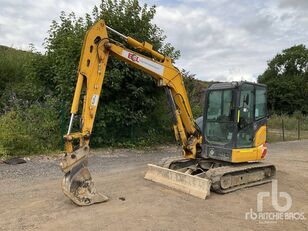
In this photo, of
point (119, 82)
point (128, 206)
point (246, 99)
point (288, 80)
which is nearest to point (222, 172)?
point (246, 99)

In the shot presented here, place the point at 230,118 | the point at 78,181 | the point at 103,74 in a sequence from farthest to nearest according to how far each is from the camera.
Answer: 1. the point at 230,118
2. the point at 103,74
3. the point at 78,181

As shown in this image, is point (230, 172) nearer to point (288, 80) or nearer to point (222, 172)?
point (222, 172)

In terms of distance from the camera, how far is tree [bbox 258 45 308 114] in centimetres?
4350

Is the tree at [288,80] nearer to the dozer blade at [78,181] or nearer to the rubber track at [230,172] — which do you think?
the rubber track at [230,172]

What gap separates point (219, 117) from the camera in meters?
7.70

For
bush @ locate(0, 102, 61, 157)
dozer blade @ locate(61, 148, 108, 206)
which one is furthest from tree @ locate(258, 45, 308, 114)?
dozer blade @ locate(61, 148, 108, 206)

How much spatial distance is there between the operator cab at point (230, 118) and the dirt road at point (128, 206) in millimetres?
1044

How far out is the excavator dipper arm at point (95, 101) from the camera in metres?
5.71

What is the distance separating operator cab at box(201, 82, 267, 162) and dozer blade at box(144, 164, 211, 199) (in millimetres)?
985

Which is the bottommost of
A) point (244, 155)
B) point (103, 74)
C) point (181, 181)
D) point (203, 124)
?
point (181, 181)

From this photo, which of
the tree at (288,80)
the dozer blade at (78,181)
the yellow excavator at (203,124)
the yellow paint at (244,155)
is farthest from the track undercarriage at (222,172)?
the tree at (288,80)

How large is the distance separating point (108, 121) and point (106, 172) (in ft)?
12.3

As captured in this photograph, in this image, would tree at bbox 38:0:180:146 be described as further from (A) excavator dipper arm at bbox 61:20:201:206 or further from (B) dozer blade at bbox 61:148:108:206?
(B) dozer blade at bbox 61:148:108:206

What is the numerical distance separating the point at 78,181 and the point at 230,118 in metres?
3.59
